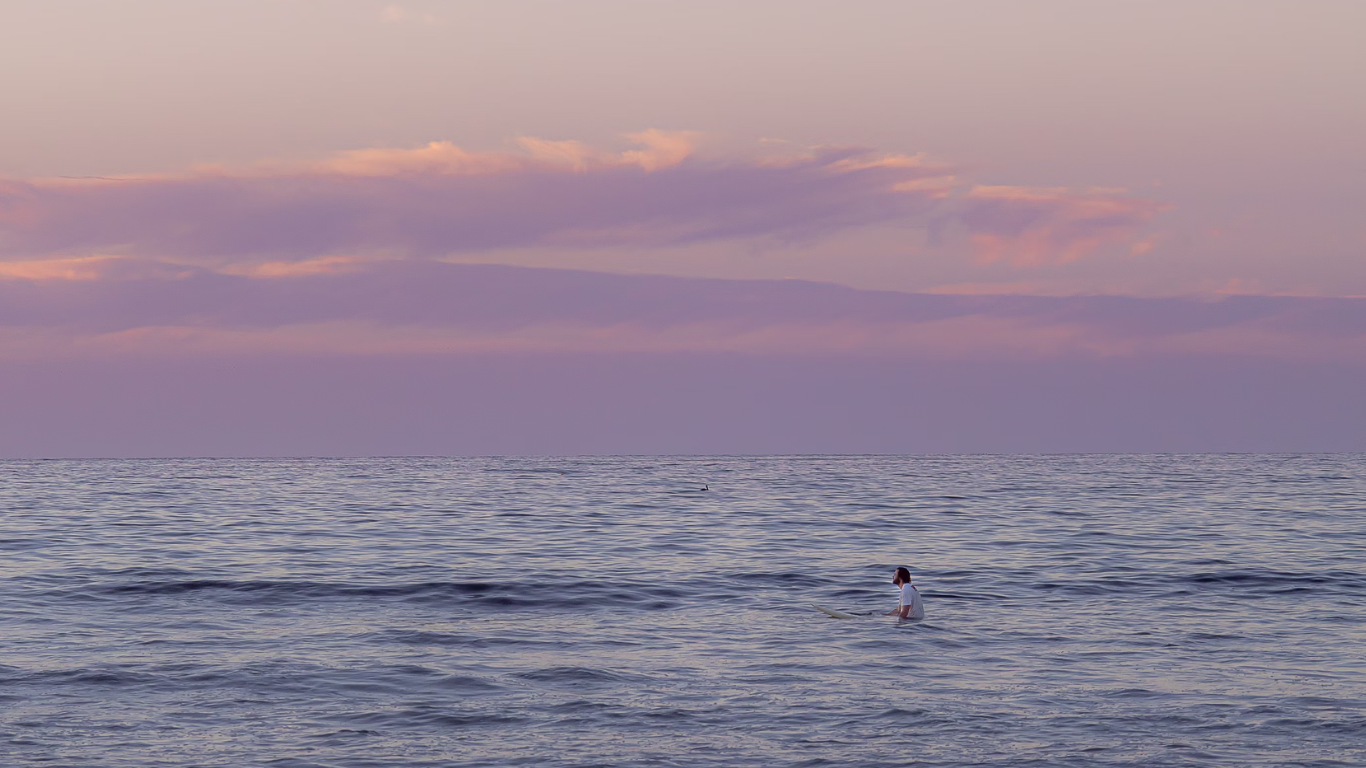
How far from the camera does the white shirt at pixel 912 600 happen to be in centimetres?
2989

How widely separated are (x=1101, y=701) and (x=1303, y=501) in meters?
64.7

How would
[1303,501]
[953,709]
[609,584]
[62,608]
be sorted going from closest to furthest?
[953,709] → [62,608] → [609,584] → [1303,501]

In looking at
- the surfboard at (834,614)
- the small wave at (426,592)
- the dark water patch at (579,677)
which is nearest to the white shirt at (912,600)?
the surfboard at (834,614)

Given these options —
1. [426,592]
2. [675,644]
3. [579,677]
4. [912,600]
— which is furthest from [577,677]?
[426,592]

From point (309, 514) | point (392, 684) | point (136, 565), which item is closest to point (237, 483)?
point (309, 514)

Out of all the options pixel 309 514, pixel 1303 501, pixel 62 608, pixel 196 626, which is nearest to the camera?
pixel 196 626

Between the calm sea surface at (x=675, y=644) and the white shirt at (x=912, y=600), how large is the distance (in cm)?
84

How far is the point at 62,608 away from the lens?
104 ft

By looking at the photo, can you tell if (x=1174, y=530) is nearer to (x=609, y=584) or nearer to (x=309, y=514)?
(x=609, y=584)

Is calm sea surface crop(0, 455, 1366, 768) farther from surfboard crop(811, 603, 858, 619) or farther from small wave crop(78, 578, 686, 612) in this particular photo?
surfboard crop(811, 603, 858, 619)

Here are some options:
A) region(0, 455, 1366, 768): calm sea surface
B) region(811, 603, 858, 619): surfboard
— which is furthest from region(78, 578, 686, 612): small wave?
region(811, 603, 858, 619): surfboard

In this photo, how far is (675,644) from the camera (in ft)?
89.4

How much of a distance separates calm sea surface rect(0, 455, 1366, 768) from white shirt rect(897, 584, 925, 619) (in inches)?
33.1

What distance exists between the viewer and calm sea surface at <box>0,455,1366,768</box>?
1859cm
